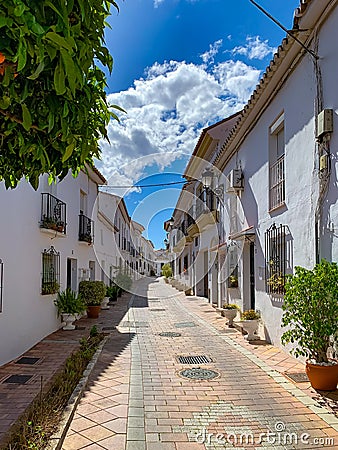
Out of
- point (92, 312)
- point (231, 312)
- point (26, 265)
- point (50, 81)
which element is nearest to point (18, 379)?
point (26, 265)

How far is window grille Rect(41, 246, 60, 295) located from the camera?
10105 millimetres

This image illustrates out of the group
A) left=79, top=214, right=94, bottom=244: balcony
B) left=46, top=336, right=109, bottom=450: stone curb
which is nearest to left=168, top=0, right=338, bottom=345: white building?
left=46, top=336, right=109, bottom=450: stone curb

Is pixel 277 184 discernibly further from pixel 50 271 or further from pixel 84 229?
pixel 84 229

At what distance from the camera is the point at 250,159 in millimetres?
10750

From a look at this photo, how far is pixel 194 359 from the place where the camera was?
775 centimetres

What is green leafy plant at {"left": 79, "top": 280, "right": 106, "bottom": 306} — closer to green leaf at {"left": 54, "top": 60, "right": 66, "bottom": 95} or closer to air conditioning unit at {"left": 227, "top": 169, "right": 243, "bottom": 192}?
air conditioning unit at {"left": 227, "top": 169, "right": 243, "bottom": 192}

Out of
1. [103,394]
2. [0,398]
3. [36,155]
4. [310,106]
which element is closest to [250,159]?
[310,106]

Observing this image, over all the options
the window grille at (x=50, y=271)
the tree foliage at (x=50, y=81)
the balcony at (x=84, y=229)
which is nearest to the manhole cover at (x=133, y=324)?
the window grille at (x=50, y=271)

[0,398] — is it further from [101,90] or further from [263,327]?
[263,327]

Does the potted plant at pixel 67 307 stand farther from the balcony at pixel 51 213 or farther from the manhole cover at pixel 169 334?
the manhole cover at pixel 169 334

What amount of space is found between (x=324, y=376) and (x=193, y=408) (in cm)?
186

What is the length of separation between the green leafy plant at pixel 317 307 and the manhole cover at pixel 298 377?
721 millimetres

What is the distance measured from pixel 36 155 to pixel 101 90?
2.27ft

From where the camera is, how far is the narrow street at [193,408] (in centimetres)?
405
